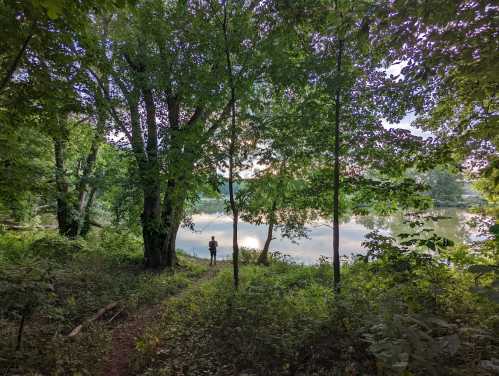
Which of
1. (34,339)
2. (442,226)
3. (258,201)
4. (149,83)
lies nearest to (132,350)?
(34,339)

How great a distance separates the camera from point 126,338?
6074mm

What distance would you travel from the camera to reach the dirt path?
4.93 m

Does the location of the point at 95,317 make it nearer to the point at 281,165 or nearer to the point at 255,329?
the point at 255,329

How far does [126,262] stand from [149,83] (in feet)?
27.9

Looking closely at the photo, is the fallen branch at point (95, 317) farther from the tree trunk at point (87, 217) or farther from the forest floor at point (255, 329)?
the tree trunk at point (87, 217)

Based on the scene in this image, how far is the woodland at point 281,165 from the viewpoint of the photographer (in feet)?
10.9

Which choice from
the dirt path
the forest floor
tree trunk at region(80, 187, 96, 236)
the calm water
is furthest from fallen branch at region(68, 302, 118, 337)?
the calm water

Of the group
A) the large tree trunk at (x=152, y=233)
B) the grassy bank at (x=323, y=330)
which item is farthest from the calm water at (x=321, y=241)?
the grassy bank at (x=323, y=330)

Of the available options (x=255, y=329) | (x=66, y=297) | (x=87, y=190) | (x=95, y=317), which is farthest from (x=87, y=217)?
(x=255, y=329)

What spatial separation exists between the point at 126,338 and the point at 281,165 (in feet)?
19.7

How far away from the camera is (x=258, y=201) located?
801cm

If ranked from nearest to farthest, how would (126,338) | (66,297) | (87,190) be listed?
(126,338)
(66,297)
(87,190)

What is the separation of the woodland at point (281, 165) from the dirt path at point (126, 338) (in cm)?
5

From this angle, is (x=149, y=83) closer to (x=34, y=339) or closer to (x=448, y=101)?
(x=34, y=339)
